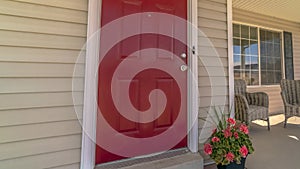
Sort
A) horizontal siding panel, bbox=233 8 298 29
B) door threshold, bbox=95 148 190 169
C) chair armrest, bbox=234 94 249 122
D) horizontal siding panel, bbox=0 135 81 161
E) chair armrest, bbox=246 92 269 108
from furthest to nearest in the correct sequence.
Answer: horizontal siding panel, bbox=233 8 298 29 < chair armrest, bbox=246 92 269 108 < chair armrest, bbox=234 94 249 122 < door threshold, bbox=95 148 190 169 < horizontal siding panel, bbox=0 135 81 161

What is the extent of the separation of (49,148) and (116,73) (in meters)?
0.76

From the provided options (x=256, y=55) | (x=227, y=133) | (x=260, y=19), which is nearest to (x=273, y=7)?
(x=260, y=19)

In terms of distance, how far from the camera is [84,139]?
146 centimetres

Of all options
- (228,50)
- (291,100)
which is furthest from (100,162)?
(291,100)

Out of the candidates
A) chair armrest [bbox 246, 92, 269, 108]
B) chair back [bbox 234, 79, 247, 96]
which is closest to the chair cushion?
chair armrest [bbox 246, 92, 269, 108]

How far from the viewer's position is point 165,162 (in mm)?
1639

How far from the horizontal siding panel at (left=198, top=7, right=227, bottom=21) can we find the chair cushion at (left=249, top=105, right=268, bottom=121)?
1.70m

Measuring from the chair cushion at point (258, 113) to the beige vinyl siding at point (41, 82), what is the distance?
8.94ft

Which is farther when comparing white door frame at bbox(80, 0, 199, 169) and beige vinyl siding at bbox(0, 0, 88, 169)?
white door frame at bbox(80, 0, 199, 169)

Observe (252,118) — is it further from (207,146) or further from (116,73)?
(116,73)

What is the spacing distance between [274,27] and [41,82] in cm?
544

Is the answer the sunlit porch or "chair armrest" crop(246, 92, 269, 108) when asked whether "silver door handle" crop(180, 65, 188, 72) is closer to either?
the sunlit porch

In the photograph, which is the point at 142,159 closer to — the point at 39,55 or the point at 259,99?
the point at 39,55

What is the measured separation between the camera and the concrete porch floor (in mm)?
1977
